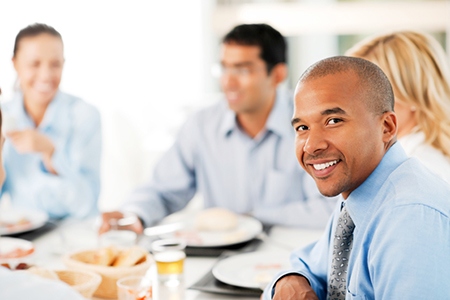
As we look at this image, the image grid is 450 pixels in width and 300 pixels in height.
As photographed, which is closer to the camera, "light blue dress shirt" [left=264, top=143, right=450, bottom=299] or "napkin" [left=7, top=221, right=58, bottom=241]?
"light blue dress shirt" [left=264, top=143, right=450, bottom=299]

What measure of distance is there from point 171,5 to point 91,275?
3.03 m

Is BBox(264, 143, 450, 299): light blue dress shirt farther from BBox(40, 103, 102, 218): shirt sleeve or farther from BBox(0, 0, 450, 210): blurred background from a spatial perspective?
BBox(0, 0, 450, 210): blurred background

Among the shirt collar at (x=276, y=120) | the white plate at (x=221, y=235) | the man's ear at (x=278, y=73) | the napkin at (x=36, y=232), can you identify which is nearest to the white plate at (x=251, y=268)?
the white plate at (x=221, y=235)

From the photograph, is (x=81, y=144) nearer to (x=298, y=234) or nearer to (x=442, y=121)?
(x=298, y=234)

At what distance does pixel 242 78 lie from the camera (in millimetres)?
2594

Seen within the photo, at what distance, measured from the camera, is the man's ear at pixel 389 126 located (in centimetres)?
117

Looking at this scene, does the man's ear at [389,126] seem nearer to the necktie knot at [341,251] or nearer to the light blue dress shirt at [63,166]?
the necktie knot at [341,251]

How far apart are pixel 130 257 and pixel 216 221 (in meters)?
0.58

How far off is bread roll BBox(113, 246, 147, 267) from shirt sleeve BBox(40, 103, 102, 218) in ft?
2.60

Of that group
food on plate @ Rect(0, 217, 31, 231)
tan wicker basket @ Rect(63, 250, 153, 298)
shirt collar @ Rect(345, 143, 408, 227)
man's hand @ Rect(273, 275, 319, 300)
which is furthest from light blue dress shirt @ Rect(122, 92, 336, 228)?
shirt collar @ Rect(345, 143, 408, 227)

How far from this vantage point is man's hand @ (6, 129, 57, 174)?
2154 mm

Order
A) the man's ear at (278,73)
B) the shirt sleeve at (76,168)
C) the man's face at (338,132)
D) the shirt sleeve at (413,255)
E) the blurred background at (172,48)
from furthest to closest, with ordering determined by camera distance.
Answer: the blurred background at (172,48)
the man's ear at (278,73)
the shirt sleeve at (76,168)
the man's face at (338,132)
the shirt sleeve at (413,255)

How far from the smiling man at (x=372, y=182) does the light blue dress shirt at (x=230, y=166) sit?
4.11 feet

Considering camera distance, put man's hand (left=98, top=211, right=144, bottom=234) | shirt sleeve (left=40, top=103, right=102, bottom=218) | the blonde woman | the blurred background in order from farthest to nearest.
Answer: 1. the blurred background
2. shirt sleeve (left=40, top=103, right=102, bottom=218)
3. man's hand (left=98, top=211, right=144, bottom=234)
4. the blonde woman
